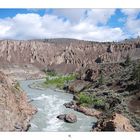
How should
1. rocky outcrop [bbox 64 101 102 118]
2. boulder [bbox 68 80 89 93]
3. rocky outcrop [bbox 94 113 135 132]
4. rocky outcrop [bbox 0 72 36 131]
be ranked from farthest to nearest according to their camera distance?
boulder [bbox 68 80 89 93] < rocky outcrop [bbox 64 101 102 118] < rocky outcrop [bbox 94 113 135 132] < rocky outcrop [bbox 0 72 36 131]

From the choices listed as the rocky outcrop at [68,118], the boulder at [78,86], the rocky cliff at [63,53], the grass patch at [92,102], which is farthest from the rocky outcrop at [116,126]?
the rocky cliff at [63,53]

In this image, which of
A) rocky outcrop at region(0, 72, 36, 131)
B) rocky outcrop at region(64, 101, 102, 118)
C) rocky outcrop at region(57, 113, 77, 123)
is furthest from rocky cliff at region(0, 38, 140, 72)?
rocky outcrop at region(57, 113, 77, 123)

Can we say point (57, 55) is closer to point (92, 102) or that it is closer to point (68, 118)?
point (92, 102)

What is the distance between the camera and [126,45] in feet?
238

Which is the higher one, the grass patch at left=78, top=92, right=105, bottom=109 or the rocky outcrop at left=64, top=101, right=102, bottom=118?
the grass patch at left=78, top=92, right=105, bottom=109

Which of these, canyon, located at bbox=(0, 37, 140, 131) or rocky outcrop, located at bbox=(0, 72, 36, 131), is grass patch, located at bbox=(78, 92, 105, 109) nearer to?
rocky outcrop, located at bbox=(0, 72, 36, 131)

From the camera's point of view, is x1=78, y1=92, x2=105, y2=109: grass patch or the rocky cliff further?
the rocky cliff

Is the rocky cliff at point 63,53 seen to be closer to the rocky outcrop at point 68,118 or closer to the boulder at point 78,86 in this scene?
the boulder at point 78,86

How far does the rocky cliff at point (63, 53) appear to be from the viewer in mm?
72375

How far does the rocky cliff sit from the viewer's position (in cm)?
7238

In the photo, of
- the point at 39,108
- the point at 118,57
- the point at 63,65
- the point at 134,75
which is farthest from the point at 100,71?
the point at 63,65

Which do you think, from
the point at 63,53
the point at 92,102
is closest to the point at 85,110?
the point at 92,102

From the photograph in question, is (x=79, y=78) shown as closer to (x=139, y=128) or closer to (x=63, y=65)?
(x=139, y=128)

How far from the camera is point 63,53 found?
8356 centimetres
